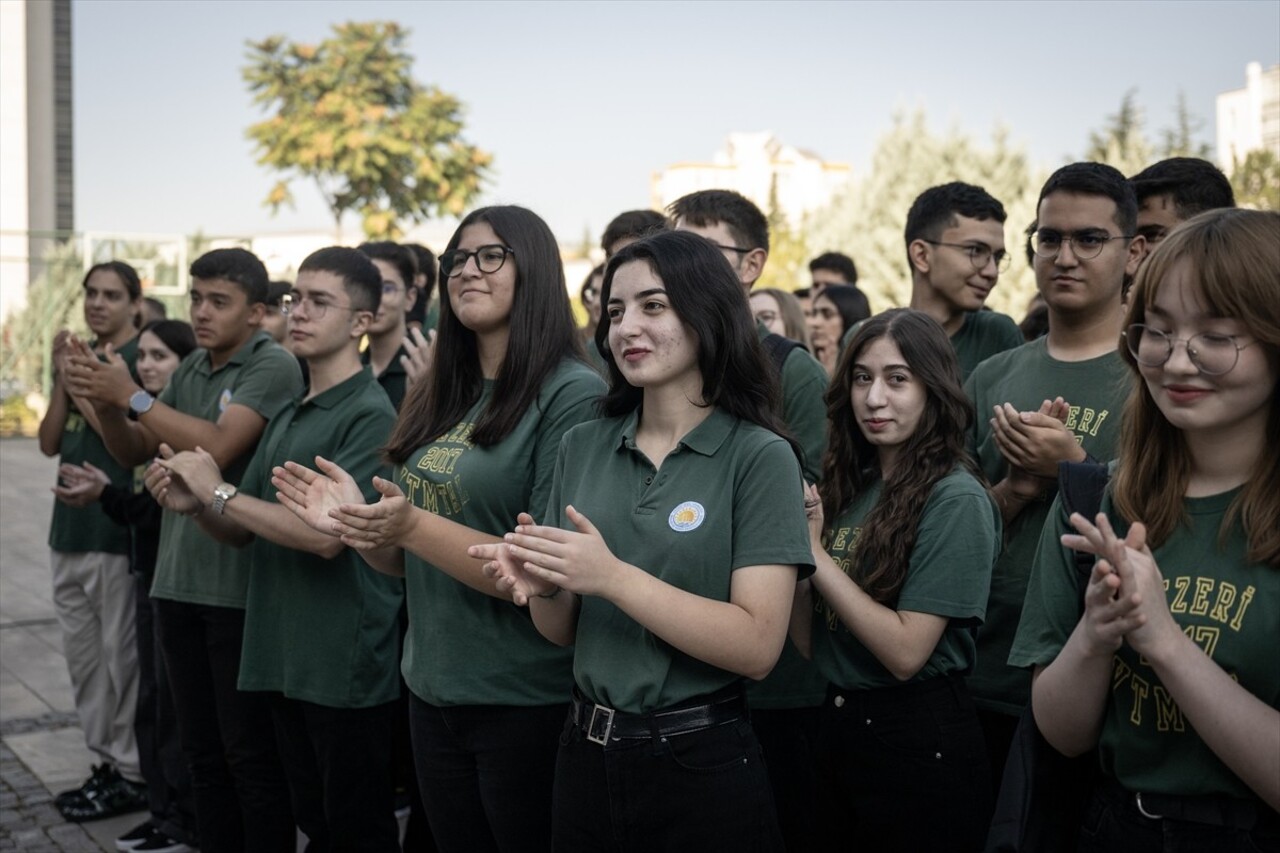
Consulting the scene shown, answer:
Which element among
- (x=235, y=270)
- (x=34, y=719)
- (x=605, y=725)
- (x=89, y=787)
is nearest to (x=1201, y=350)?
(x=605, y=725)

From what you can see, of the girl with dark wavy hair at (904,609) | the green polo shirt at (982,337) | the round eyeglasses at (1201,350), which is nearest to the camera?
the round eyeglasses at (1201,350)

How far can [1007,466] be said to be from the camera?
3537 millimetres

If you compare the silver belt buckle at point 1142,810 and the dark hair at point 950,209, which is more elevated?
the dark hair at point 950,209

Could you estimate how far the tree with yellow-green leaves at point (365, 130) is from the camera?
29.9m

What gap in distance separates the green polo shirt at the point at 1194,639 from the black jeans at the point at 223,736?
116 inches

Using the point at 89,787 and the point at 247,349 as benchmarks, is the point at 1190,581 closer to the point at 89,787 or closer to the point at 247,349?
the point at 247,349

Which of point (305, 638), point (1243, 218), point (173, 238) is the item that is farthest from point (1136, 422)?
point (173, 238)

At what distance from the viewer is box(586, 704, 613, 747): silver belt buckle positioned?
8.59 feet

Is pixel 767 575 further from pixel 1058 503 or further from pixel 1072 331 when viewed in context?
pixel 1072 331

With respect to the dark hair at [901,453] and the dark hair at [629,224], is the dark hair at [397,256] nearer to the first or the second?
the dark hair at [629,224]

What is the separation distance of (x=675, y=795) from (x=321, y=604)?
1805 mm

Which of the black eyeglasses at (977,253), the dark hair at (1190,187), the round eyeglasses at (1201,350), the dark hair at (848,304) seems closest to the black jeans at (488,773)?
the round eyeglasses at (1201,350)

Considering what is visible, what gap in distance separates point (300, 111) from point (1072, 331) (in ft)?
96.7

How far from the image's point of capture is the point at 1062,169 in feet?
11.7
